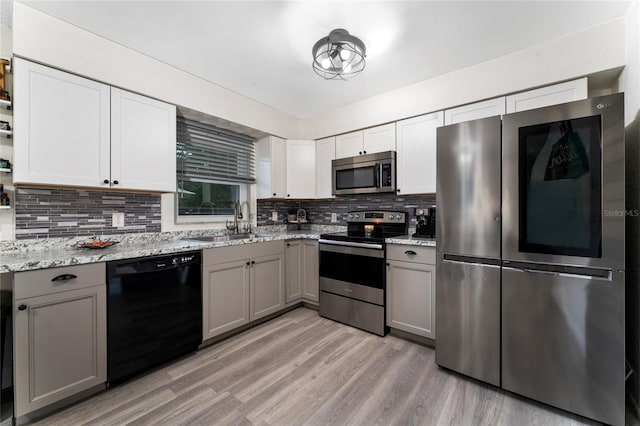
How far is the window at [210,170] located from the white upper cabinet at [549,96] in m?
2.83

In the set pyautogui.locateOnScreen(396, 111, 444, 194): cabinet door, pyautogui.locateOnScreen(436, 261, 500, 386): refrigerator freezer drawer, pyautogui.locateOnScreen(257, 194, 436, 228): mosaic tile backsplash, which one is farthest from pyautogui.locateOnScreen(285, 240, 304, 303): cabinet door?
pyautogui.locateOnScreen(436, 261, 500, 386): refrigerator freezer drawer

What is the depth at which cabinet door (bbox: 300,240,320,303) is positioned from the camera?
122 inches

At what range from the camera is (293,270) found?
123 inches

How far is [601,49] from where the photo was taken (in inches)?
73.2

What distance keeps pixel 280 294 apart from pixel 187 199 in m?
1.44

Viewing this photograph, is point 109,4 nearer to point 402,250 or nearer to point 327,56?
point 327,56

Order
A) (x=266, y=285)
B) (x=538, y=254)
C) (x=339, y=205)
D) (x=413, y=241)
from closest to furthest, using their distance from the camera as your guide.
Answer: (x=538, y=254), (x=413, y=241), (x=266, y=285), (x=339, y=205)

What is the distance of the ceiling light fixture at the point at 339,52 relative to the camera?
1795 mm

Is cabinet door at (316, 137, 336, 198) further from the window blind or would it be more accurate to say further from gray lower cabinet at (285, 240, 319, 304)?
the window blind

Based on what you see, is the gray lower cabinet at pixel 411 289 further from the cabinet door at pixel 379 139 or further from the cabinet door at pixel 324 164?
the cabinet door at pixel 324 164

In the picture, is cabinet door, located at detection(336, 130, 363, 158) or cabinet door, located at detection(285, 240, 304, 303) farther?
cabinet door, located at detection(336, 130, 363, 158)

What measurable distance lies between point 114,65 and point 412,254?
9.36 feet

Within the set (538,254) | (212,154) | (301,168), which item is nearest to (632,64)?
(538,254)

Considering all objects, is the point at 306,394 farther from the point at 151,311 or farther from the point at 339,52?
the point at 339,52
